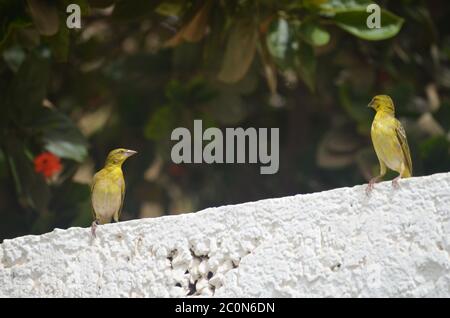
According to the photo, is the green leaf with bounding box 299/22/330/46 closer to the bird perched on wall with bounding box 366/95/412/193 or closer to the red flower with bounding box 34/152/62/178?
the bird perched on wall with bounding box 366/95/412/193

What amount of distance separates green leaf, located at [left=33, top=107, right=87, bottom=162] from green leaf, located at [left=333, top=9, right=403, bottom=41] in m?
1.40

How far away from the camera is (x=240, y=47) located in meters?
4.58

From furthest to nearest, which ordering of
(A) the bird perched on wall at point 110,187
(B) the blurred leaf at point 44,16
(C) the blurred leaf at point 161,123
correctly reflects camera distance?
1. (C) the blurred leaf at point 161,123
2. (B) the blurred leaf at point 44,16
3. (A) the bird perched on wall at point 110,187

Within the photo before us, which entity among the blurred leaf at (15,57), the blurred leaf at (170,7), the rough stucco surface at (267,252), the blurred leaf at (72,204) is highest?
the blurred leaf at (170,7)

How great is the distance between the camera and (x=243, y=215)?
2.95 metres

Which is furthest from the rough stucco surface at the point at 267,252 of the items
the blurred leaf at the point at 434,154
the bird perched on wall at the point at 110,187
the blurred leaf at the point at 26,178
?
the blurred leaf at the point at 434,154

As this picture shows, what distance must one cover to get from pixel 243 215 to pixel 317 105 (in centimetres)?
321

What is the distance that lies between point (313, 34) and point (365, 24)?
0.86 feet

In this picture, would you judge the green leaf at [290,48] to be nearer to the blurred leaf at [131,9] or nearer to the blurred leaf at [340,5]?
the blurred leaf at [340,5]

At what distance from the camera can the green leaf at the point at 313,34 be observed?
177 inches

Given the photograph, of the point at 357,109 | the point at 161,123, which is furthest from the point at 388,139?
the point at 161,123

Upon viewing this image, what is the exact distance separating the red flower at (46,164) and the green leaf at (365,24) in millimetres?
1574
